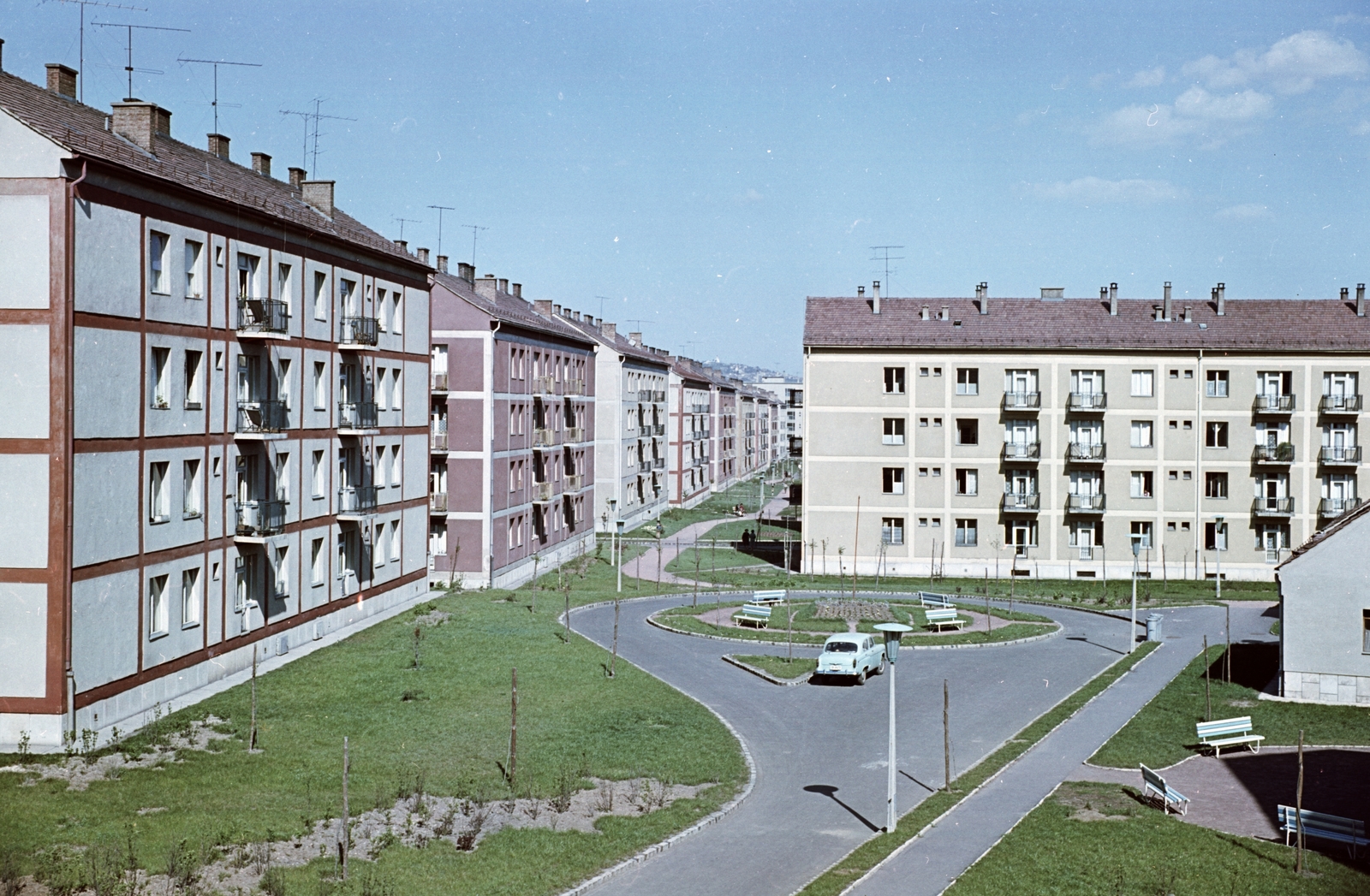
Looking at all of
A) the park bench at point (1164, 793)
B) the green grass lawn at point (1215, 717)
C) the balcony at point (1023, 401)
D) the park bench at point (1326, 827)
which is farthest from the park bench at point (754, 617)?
the park bench at point (1326, 827)

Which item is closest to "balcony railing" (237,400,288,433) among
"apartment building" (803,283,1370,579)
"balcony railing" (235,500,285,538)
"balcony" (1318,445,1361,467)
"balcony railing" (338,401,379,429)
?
"balcony railing" (235,500,285,538)

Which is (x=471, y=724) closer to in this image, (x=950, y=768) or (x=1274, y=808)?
(x=950, y=768)

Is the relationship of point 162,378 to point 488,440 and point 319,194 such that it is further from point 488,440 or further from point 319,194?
point 488,440

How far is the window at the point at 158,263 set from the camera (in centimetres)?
3025

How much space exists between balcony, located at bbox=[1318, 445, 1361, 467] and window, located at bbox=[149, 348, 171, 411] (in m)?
53.7

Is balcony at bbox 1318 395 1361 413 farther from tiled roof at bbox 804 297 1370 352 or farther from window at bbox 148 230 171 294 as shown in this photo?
window at bbox 148 230 171 294

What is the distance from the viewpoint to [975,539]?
61719 millimetres

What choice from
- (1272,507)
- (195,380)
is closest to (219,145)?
(195,380)

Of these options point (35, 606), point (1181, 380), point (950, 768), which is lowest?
point (950, 768)

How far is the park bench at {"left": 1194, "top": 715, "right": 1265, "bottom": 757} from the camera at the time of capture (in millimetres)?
28766

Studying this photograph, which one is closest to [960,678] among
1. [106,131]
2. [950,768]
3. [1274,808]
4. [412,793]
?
[950,768]

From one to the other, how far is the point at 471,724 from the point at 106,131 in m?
→ 19.1

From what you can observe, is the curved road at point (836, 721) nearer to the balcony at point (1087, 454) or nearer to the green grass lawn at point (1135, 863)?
the green grass lawn at point (1135, 863)

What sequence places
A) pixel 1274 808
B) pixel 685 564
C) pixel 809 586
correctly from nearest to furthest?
pixel 1274 808
pixel 809 586
pixel 685 564
